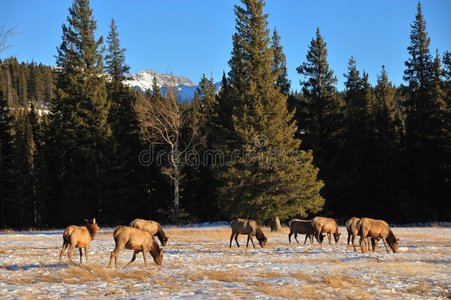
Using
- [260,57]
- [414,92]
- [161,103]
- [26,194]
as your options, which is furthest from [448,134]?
[26,194]

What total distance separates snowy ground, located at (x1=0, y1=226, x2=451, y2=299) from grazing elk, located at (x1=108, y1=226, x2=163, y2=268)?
431 mm

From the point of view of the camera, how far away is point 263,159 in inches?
1273

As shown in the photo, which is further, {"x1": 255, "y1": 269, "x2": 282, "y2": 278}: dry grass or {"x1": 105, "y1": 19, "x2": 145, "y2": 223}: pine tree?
{"x1": 105, "y1": 19, "x2": 145, "y2": 223}: pine tree

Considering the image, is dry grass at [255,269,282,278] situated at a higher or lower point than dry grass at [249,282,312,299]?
lower

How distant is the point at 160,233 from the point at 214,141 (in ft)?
61.5

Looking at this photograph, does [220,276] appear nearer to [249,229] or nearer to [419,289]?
[419,289]

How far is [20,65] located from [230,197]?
185929 mm

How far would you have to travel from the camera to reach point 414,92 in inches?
1911

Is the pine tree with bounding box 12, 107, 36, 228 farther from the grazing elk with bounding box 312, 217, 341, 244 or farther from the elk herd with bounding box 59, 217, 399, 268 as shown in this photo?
A: the grazing elk with bounding box 312, 217, 341, 244

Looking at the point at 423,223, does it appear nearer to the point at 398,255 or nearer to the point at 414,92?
the point at 414,92

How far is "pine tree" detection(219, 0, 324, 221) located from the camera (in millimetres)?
31938

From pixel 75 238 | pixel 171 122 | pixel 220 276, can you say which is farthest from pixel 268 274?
pixel 171 122

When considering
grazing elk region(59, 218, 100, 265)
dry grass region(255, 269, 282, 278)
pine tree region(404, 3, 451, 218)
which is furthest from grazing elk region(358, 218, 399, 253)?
pine tree region(404, 3, 451, 218)

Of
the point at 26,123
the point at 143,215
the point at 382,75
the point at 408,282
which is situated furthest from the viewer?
the point at 382,75
